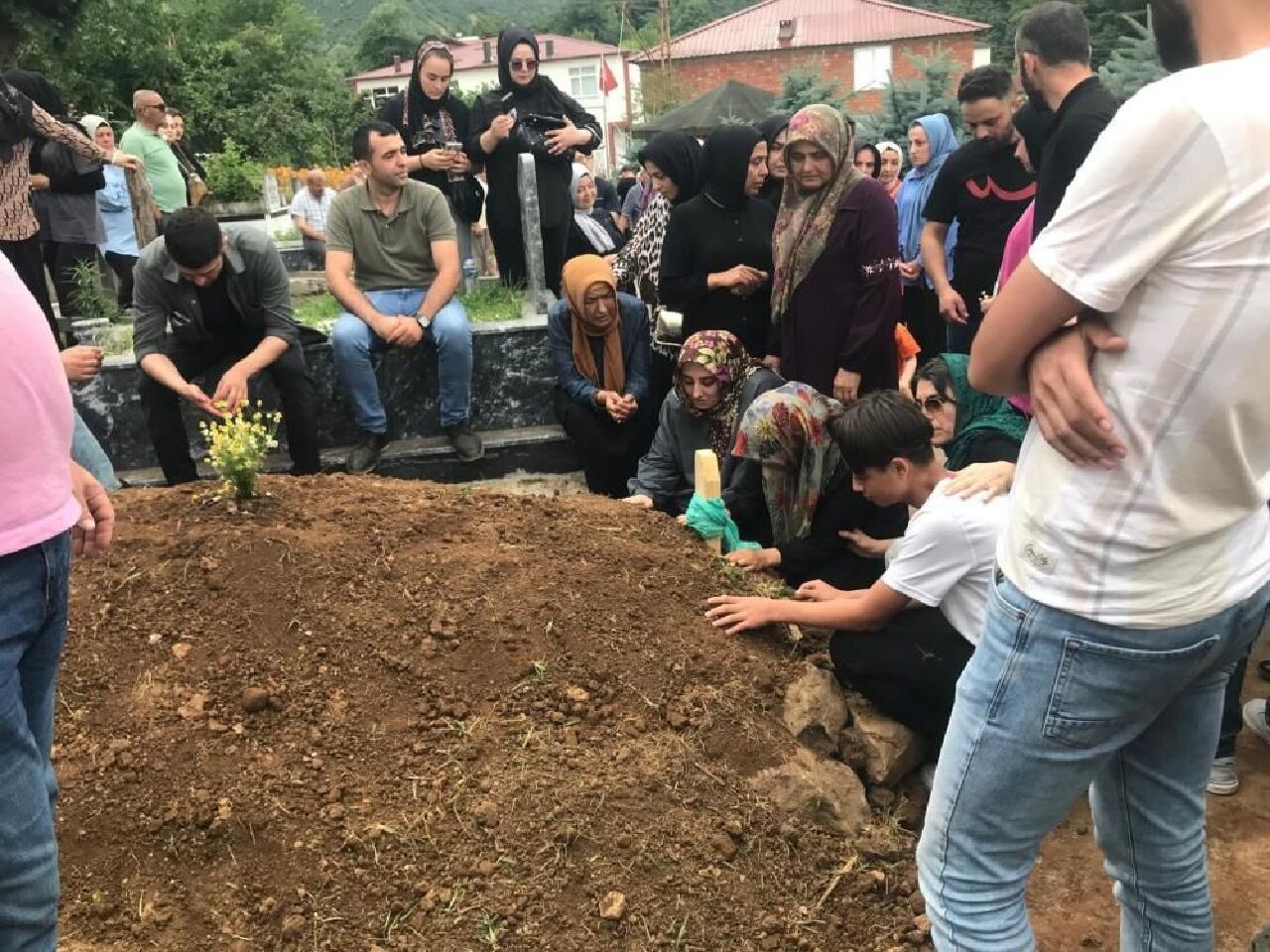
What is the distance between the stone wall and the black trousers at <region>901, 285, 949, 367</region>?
241 centimetres

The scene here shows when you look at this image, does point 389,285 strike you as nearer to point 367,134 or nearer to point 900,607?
point 367,134

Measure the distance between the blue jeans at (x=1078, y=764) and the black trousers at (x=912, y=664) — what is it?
4.05 ft

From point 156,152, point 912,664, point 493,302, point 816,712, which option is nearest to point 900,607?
point 912,664

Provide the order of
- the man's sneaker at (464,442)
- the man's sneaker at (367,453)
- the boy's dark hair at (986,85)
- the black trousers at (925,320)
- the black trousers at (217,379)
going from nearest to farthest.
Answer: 1. the black trousers at (217,379)
2. the boy's dark hair at (986,85)
3. the man's sneaker at (367,453)
4. the man's sneaker at (464,442)
5. the black trousers at (925,320)

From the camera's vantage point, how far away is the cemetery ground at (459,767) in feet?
7.41

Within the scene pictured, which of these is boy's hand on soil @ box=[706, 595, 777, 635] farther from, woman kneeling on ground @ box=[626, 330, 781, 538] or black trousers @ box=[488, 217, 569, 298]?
black trousers @ box=[488, 217, 569, 298]

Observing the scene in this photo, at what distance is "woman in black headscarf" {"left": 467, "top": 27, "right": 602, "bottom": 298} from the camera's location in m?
6.33

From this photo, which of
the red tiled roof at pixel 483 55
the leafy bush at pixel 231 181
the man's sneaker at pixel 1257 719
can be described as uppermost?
the red tiled roof at pixel 483 55

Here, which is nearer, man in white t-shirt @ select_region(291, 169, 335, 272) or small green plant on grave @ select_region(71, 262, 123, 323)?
small green plant on grave @ select_region(71, 262, 123, 323)

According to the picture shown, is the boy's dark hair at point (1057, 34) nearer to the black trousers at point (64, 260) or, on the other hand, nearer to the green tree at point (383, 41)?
the black trousers at point (64, 260)

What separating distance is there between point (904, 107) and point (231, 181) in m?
9.52

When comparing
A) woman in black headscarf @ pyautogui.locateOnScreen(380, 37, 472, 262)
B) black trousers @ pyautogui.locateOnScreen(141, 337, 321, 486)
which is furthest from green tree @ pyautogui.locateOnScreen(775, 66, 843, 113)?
black trousers @ pyautogui.locateOnScreen(141, 337, 321, 486)

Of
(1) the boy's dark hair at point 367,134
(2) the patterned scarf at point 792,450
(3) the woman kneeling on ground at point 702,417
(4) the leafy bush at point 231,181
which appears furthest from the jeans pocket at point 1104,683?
(4) the leafy bush at point 231,181

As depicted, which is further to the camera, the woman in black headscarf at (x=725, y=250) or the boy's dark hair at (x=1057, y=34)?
the woman in black headscarf at (x=725, y=250)
